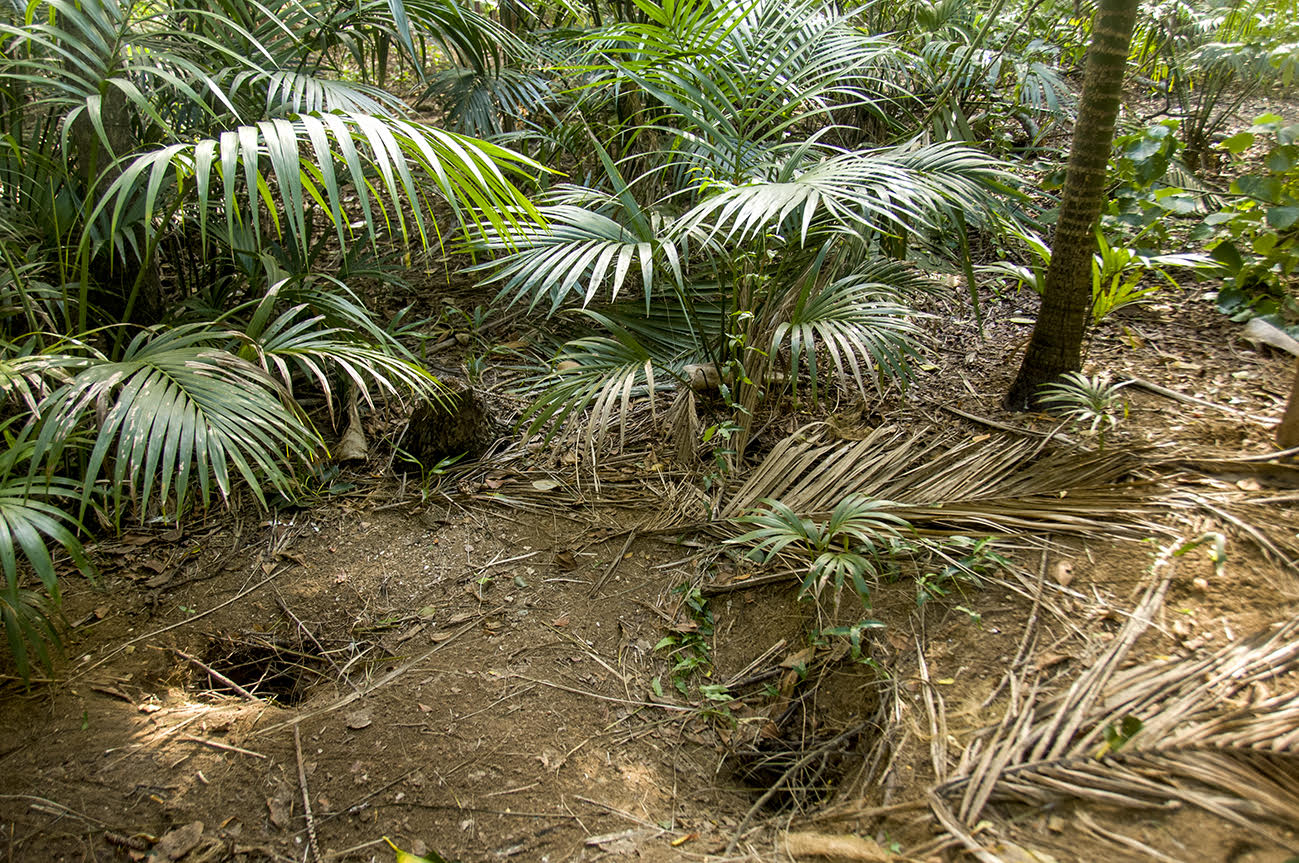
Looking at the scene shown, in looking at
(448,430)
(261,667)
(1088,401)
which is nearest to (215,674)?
(261,667)

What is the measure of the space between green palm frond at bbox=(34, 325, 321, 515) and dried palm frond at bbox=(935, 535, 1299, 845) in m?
1.34

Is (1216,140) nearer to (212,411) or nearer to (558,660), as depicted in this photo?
(558,660)

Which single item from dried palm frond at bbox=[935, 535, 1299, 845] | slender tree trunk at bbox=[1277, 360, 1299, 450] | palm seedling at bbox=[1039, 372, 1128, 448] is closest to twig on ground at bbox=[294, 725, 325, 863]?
dried palm frond at bbox=[935, 535, 1299, 845]

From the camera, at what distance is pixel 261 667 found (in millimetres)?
1854

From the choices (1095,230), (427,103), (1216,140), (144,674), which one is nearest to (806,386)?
(1095,230)

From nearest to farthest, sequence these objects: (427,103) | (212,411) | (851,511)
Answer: (212,411) → (851,511) → (427,103)

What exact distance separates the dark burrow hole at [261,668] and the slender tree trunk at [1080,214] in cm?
193

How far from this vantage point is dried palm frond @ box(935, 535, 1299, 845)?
1133 millimetres

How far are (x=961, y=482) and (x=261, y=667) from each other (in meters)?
1.66

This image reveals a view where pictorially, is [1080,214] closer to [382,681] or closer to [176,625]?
[382,681]

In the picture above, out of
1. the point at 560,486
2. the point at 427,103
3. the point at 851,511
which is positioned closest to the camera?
the point at 851,511

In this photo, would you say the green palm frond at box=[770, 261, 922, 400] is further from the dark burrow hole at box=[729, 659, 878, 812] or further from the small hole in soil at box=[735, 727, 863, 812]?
the small hole in soil at box=[735, 727, 863, 812]

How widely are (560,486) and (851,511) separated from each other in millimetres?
884

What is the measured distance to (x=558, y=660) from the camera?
1.79m
